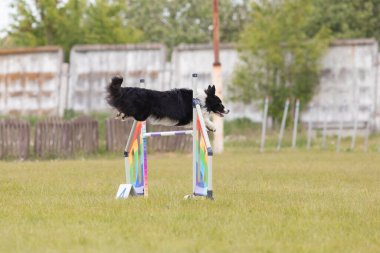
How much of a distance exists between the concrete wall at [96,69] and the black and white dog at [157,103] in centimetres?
2189

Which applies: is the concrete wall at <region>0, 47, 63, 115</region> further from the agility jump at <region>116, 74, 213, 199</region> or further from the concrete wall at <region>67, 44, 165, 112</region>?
the agility jump at <region>116, 74, 213, 199</region>

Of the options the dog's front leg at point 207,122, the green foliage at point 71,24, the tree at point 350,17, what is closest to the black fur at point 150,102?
the dog's front leg at point 207,122

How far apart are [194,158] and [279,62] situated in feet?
68.8

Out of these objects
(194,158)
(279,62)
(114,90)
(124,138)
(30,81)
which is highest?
(279,62)

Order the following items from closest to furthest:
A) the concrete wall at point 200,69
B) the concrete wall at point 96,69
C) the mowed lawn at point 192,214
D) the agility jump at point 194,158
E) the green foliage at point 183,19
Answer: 1. the mowed lawn at point 192,214
2. the agility jump at point 194,158
3. the concrete wall at point 200,69
4. the concrete wall at point 96,69
5. the green foliage at point 183,19

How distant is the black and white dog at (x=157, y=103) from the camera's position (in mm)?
11203

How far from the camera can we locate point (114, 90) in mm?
11156

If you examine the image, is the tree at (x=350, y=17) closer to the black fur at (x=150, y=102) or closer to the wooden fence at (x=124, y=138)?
the wooden fence at (x=124, y=138)

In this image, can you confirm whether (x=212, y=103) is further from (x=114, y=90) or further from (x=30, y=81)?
(x=30, y=81)

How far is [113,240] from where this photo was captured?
853cm

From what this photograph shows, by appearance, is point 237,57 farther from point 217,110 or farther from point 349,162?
point 217,110

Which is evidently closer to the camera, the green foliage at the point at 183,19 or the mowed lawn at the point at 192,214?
the mowed lawn at the point at 192,214

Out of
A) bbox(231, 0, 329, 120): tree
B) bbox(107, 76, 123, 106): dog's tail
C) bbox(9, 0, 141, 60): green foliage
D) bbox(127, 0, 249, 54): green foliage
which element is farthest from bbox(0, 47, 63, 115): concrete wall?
bbox(107, 76, 123, 106): dog's tail

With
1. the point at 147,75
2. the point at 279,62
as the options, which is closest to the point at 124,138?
the point at 147,75
